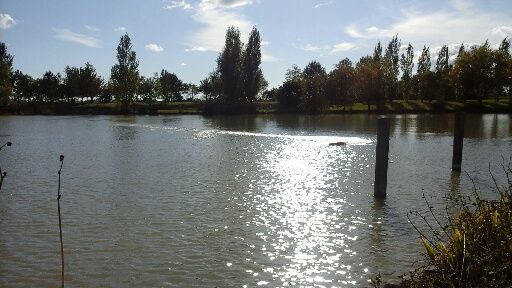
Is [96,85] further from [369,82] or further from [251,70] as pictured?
[369,82]

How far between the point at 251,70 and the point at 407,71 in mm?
39215

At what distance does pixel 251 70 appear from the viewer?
10269 cm

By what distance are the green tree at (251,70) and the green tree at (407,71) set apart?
3406cm

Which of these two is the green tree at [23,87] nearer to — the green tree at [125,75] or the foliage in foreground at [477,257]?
the green tree at [125,75]

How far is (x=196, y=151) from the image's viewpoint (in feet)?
104

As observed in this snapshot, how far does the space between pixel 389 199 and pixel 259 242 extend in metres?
6.63

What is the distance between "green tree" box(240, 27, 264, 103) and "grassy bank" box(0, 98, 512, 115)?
11.4ft

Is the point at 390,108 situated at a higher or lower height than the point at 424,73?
lower

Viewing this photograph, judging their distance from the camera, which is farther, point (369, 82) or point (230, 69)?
point (230, 69)

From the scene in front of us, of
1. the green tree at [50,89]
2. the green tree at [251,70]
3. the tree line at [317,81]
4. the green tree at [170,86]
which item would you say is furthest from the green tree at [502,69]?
the green tree at [50,89]

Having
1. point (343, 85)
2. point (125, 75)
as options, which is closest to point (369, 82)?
point (343, 85)

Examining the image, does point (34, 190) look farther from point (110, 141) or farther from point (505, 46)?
point (505, 46)

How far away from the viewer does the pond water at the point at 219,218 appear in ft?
29.9

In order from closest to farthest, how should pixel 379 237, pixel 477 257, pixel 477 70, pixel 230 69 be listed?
pixel 477 257, pixel 379 237, pixel 477 70, pixel 230 69
